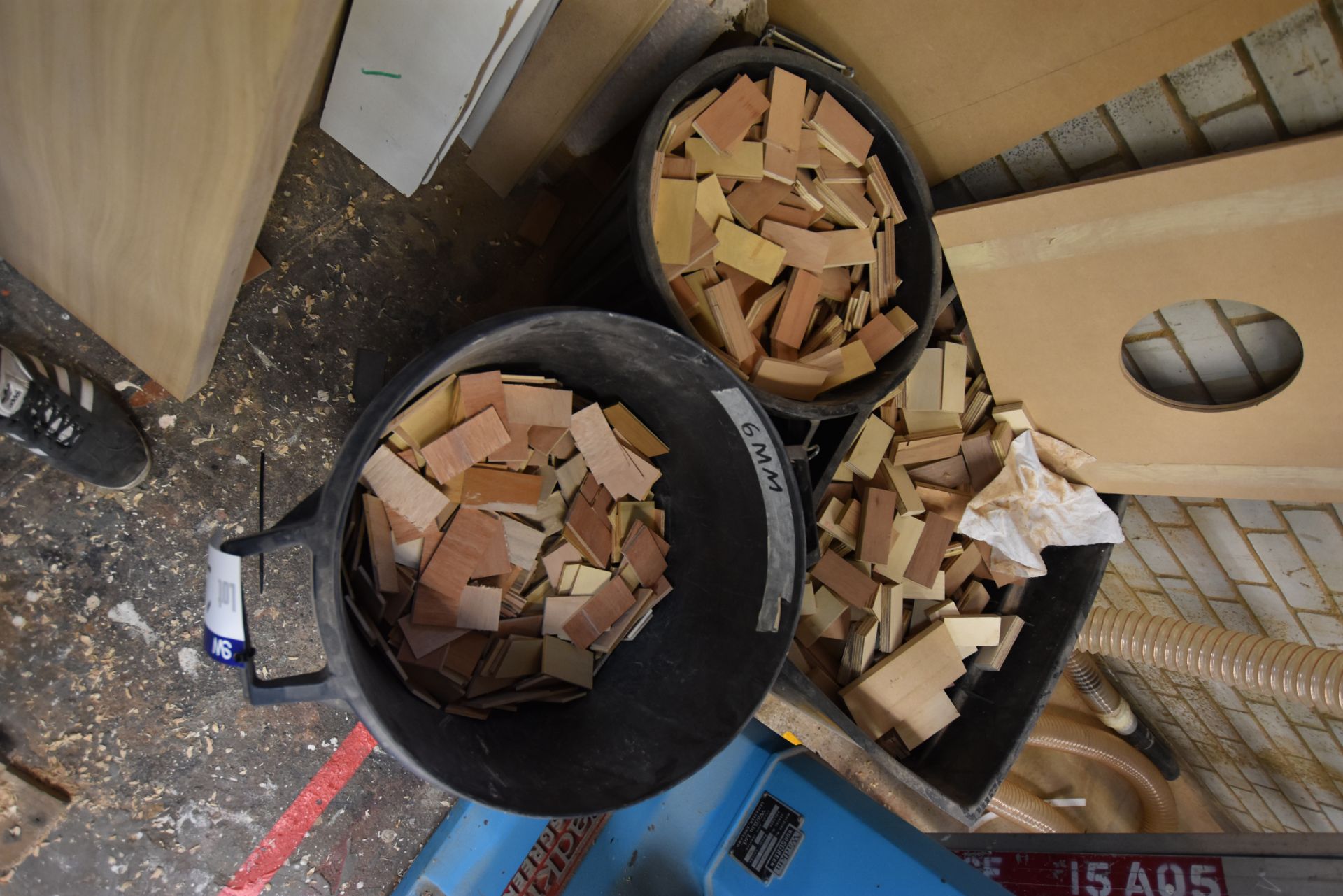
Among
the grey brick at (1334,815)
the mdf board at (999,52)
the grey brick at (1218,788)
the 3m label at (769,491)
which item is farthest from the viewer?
the grey brick at (1218,788)

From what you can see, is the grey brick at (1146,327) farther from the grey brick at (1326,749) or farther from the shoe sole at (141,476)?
the shoe sole at (141,476)

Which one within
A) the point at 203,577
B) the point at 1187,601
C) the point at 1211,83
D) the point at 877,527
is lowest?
the point at 203,577

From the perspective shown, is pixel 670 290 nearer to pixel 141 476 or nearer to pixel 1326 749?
pixel 141 476

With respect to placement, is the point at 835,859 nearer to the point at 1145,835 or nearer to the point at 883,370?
the point at 1145,835

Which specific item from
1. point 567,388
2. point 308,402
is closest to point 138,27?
point 308,402

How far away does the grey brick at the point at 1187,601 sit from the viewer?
84.9 inches

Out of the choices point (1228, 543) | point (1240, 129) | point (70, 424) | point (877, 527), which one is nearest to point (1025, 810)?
point (1228, 543)

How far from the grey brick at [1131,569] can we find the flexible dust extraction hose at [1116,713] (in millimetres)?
273

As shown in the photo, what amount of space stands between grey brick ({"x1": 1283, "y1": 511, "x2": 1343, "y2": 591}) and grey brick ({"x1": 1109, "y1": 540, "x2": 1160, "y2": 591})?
451 mm

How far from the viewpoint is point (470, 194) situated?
5.89ft

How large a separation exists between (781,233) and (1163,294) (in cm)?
76

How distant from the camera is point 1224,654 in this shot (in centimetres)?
182

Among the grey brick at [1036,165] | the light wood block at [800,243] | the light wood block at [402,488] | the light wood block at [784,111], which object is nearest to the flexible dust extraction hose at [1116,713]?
the grey brick at [1036,165]

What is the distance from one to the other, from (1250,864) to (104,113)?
7.27 ft
